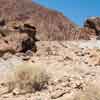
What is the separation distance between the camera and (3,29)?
51.7 ft

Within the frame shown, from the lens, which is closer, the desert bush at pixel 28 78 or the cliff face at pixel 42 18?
the desert bush at pixel 28 78

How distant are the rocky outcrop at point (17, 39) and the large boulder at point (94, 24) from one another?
8.97 m

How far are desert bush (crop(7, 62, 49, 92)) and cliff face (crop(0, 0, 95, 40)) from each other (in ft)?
30.9

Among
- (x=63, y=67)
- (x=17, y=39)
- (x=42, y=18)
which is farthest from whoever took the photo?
(x=42, y=18)

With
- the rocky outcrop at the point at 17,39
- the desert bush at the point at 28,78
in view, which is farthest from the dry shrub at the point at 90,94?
the rocky outcrop at the point at 17,39

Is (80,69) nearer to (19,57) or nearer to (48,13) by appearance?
(19,57)

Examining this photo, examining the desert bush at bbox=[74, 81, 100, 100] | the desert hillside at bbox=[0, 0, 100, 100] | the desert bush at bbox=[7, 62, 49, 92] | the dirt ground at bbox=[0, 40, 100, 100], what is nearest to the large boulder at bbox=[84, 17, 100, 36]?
the desert hillside at bbox=[0, 0, 100, 100]

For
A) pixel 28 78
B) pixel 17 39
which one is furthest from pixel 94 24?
pixel 28 78

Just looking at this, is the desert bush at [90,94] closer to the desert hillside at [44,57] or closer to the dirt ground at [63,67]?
the desert hillside at [44,57]

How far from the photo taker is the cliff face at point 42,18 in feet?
67.7

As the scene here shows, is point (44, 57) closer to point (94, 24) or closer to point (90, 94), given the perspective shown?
point (90, 94)

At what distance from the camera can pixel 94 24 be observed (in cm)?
2511

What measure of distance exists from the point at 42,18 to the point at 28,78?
478 inches

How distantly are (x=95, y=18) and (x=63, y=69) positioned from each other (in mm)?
14742
